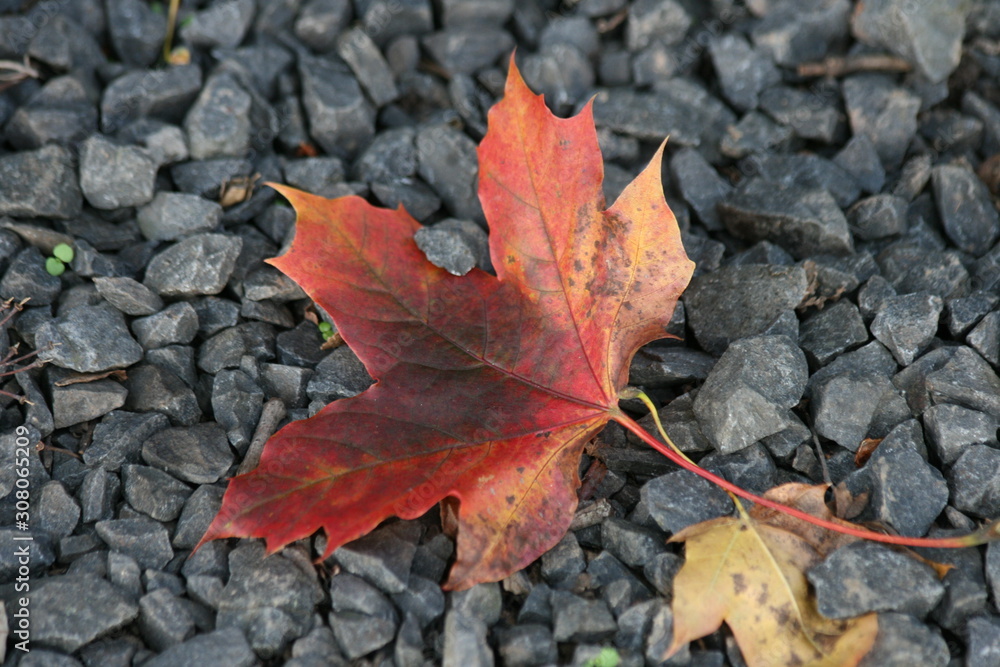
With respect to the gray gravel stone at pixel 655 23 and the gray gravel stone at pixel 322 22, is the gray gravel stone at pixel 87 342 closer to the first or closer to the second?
the gray gravel stone at pixel 322 22

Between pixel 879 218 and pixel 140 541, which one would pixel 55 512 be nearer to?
pixel 140 541

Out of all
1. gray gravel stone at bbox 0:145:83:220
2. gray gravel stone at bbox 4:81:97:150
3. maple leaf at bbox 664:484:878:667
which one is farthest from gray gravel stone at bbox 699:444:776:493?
gray gravel stone at bbox 4:81:97:150

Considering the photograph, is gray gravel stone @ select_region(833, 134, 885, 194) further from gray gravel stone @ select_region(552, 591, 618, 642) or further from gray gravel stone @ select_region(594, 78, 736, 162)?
gray gravel stone @ select_region(552, 591, 618, 642)

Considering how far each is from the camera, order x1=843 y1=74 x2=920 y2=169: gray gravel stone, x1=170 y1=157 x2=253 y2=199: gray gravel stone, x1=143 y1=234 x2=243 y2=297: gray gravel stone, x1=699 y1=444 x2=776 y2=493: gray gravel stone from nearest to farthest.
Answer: x1=699 y1=444 x2=776 y2=493: gray gravel stone, x1=143 y1=234 x2=243 y2=297: gray gravel stone, x1=170 y1=157 x2=253 y2=199: gray gravel stone, x1=843 y1=74 x2=920 y2=169: gray gravel stone

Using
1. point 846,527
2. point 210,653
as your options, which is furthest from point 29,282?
point 846,527

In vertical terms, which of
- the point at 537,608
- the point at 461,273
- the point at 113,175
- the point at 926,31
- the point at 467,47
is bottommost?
the point at 537,608

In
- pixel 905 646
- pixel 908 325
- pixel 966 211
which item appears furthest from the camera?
pixel 966 211

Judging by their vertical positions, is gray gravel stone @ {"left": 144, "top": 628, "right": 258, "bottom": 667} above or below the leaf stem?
below
